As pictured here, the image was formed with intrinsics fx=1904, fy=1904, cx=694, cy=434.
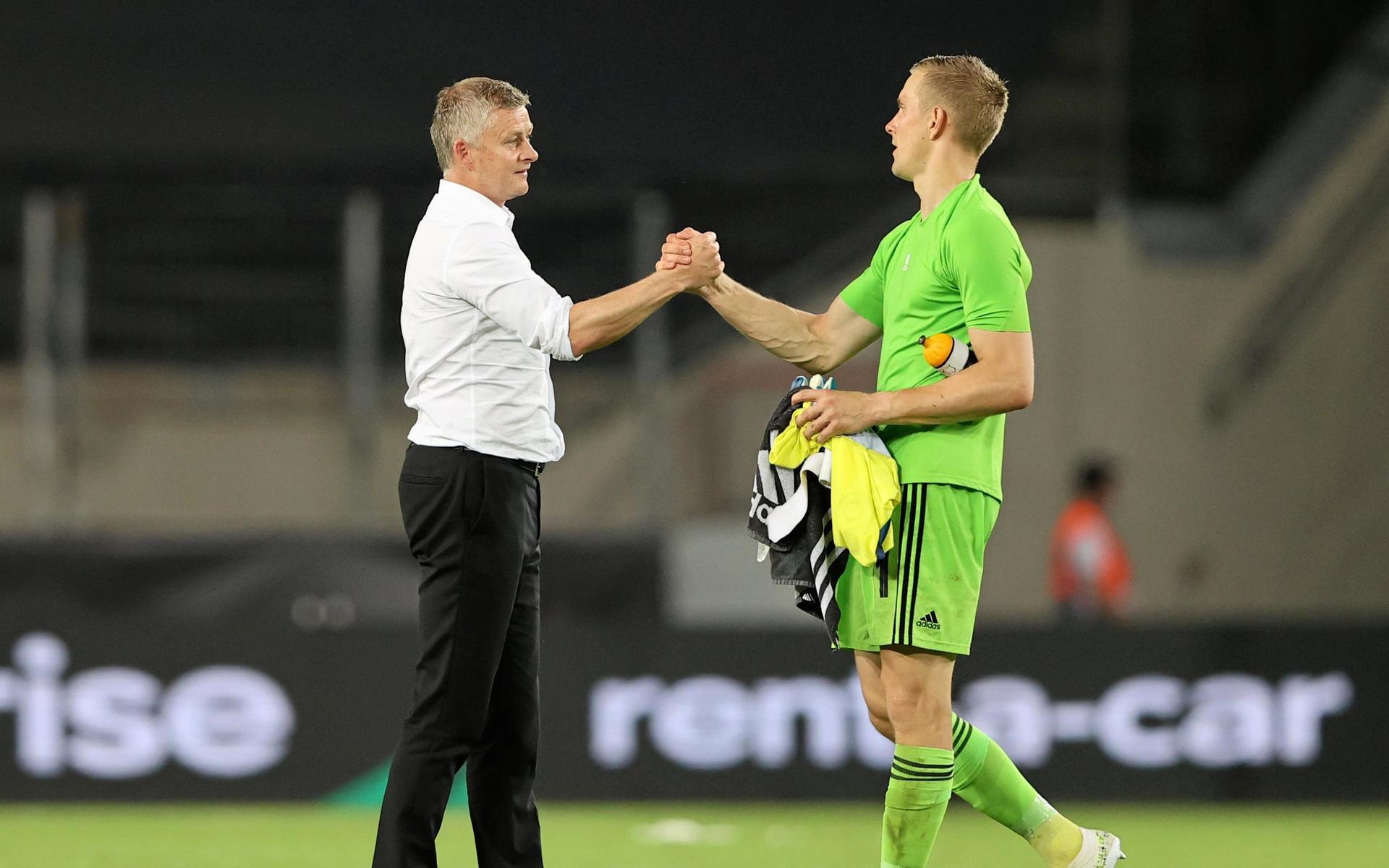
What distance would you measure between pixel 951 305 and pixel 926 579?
673 mm

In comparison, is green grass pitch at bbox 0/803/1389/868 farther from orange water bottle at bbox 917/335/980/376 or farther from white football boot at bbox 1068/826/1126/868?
orange water bottle at bbox 917/335/980/376

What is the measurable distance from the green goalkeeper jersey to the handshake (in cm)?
45

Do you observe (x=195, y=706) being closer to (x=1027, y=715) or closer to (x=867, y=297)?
(x=1027, y=715)

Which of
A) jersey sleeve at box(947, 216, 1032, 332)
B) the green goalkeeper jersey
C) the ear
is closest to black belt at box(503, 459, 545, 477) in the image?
the green goalkeeper jersey

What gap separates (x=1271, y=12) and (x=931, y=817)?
1016 centimetres

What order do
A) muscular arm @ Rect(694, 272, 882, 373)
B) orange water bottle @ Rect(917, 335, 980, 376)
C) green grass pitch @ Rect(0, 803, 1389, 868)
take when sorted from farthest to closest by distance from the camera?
1. green grass pitch @ Rect(0, 803, 1389, 868)
2. muscular arm @ Rect(694, 272, 882, 373)
3. orange water bottle @ Rect(917, 335, 980, 376)

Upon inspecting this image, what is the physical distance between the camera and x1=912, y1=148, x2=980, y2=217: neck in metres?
4.68

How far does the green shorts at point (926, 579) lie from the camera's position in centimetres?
450

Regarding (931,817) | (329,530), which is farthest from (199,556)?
(931,817)

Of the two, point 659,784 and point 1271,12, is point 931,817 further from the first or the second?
point 1271,12

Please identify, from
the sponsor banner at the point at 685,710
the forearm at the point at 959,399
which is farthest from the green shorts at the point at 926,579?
the sponsor banner at the point at 685,710

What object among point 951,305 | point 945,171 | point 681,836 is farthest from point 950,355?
point 681,836

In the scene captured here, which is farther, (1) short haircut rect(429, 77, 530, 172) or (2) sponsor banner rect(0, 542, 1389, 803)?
(2) sponsor banner rect(0, 542, 1389, 803)

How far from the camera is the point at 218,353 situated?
11266mm
